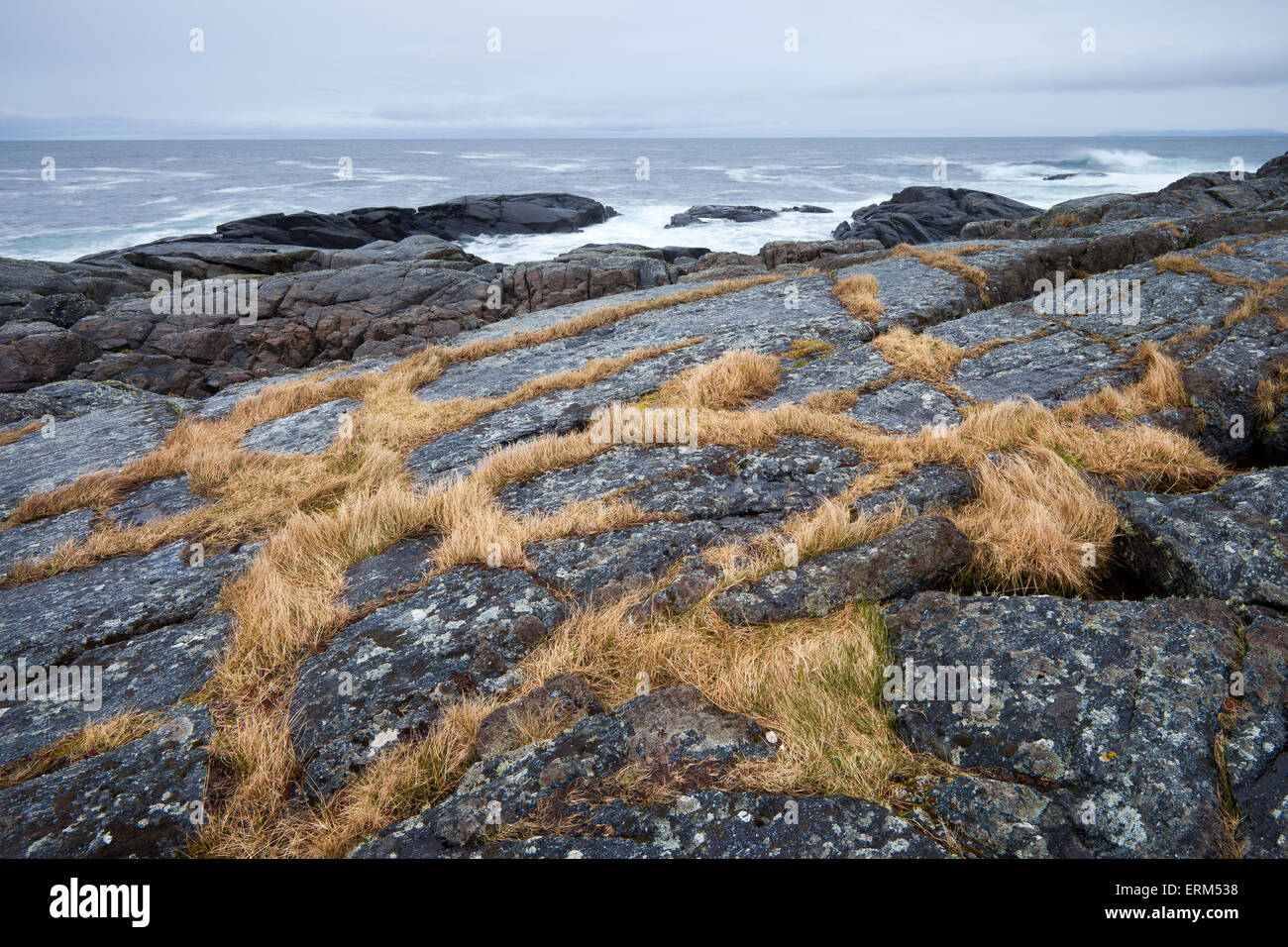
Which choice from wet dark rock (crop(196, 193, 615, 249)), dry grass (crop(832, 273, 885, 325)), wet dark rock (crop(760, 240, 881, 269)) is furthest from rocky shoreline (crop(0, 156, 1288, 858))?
wet dark rock (crop(196, 193, 615, 249))

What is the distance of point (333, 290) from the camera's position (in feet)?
74.1

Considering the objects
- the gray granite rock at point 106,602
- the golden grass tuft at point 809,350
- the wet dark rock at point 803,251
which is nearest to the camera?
the gray granite rock at point 106,602

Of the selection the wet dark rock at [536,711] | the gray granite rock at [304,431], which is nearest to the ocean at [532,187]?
the gray granite rock at [304,431]

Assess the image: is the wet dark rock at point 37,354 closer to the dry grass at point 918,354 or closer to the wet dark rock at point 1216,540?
the dry grass at point 918,354

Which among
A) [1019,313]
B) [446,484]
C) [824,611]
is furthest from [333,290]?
[824,611]

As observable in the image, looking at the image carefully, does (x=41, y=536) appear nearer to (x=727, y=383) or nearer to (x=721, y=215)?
(x=727, y=383)

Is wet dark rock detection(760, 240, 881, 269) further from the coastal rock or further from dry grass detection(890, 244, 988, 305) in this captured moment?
the coastal rock

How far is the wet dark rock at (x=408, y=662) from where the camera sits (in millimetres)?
3443

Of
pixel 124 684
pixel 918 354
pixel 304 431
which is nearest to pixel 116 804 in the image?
pixel 124 684

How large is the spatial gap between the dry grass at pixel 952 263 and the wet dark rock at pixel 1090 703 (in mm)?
9018

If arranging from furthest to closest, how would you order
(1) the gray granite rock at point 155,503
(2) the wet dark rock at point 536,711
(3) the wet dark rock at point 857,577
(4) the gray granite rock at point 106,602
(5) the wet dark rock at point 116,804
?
1. (1) the gray granite rock at point 155,503
2. (4) the gray granite rock at point 106,602
3. (3) the wet dark rock at point 857,577
4. (2) the wet dark rock at point 536,711
5. (5) the wet dark rock at point 116,804

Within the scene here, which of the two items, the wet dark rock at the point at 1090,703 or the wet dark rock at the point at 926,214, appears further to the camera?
the wet dark rock at the point at 926,214

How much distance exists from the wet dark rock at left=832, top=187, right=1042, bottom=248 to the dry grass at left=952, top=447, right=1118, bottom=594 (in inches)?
1656
